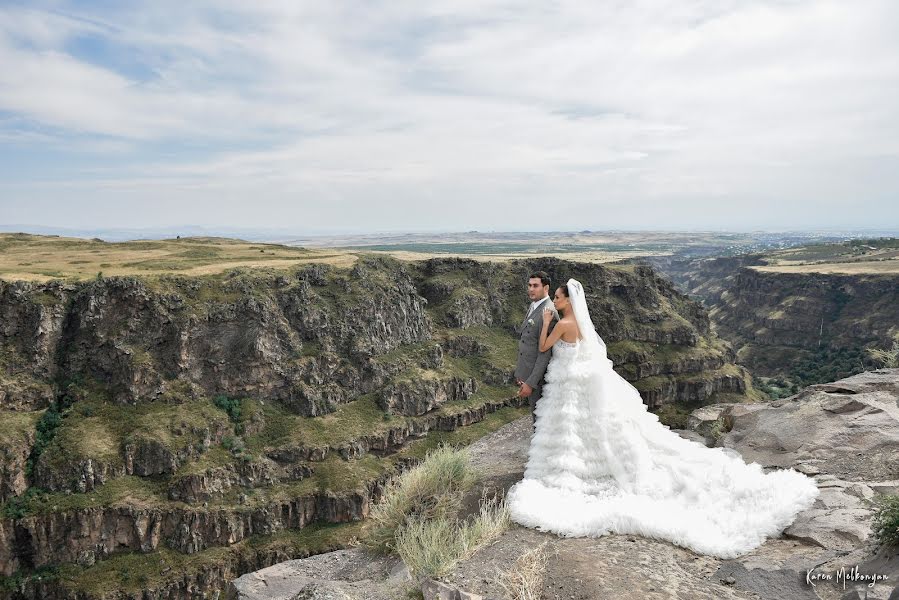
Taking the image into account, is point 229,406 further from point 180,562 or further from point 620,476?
point 620,476

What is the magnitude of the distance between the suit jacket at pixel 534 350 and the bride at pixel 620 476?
29cm

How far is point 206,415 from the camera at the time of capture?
280ft

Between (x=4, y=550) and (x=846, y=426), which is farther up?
(x=846, y=426)

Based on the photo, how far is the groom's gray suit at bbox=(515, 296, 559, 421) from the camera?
42.8 ft

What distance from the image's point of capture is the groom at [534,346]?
13.1 metres

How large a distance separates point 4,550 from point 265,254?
Result: 260 ft

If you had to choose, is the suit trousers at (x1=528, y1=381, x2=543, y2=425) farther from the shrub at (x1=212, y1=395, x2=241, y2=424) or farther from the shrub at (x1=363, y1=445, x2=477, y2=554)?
the shrub at (x1=212, y1=395, x2=241, y2=424)

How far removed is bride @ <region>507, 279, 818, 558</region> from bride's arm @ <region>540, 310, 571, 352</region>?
2cm

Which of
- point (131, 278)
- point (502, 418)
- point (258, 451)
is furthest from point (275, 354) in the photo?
point (502, 418)

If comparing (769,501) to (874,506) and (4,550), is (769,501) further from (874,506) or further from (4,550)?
(4,550)

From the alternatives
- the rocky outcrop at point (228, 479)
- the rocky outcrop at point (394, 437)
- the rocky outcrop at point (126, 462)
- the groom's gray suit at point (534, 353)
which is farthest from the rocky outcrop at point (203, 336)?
the groom's gray suit at point (534, 353)

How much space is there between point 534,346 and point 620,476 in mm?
3765

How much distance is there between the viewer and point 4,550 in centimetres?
6738

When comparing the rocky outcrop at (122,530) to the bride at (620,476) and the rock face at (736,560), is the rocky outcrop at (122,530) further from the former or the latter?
the bride at (620,476)
